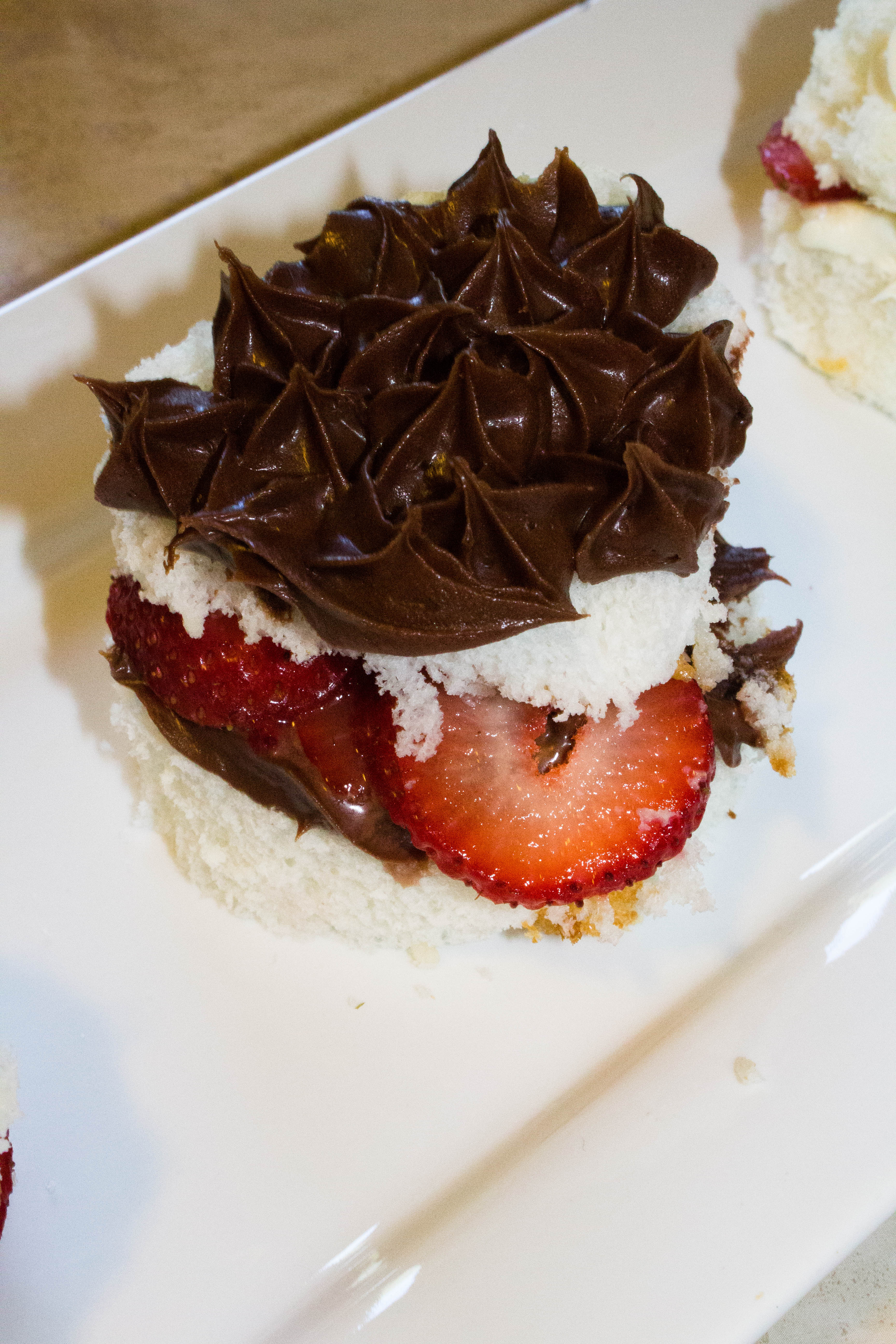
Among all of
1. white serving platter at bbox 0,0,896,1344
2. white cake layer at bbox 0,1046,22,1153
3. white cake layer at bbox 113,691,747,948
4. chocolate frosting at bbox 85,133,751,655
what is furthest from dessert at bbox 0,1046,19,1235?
chocolate frosting at bbox 85,133,751,655

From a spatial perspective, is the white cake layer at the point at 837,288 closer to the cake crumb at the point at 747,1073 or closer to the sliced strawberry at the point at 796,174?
the sliced strawberry at the point at 796,174

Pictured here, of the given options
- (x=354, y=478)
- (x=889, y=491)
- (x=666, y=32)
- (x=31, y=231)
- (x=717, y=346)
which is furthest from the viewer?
(x=31, y=231)

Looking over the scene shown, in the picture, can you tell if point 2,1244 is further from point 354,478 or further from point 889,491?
point 889,491

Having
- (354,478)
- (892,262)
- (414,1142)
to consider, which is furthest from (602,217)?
(414,1142)

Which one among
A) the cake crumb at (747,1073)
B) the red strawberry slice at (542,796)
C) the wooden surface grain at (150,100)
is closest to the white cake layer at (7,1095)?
the red strawberry slice at (542,796)

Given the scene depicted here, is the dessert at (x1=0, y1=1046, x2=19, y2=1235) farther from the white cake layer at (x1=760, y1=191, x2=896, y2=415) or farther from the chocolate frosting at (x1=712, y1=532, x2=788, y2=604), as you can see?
the white cake layer at (x1=760, y1=191, x2=896, y2=415)

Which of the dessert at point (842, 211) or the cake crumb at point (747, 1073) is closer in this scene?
the cake crumb at point (747, 1073)
